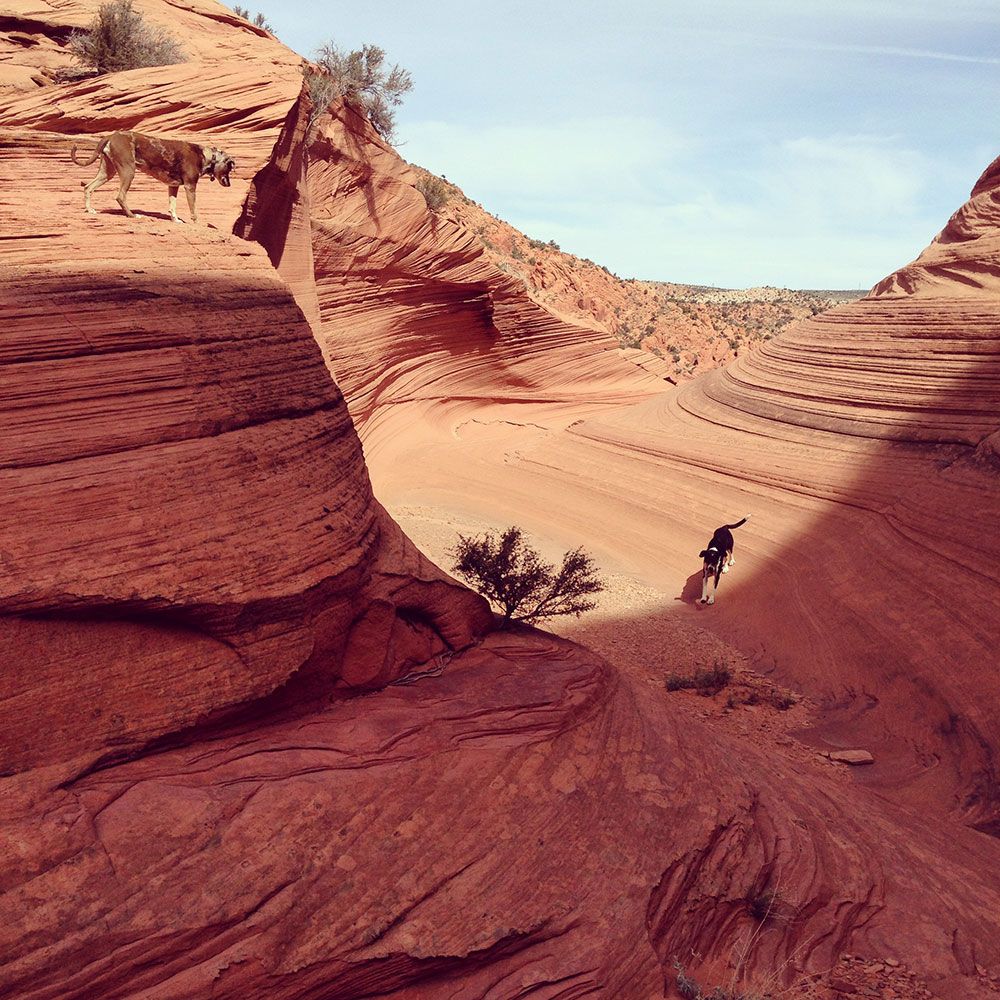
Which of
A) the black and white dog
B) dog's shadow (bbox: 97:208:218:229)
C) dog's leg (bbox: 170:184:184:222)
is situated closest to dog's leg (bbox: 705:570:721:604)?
the black and white dog

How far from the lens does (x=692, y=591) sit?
11.6m

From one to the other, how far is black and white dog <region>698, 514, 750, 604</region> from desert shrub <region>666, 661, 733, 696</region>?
7.72ft

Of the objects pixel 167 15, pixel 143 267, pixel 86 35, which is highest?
pixel 167 15

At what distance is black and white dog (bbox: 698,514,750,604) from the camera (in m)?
11.2

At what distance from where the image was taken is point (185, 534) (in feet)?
13.2

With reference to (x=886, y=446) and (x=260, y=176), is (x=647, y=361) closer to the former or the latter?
(x=886, y=446)

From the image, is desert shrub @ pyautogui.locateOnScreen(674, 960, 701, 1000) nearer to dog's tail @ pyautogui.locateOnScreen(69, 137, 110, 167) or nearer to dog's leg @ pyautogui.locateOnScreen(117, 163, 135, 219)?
dog's leg @ pyautogui.locateOnScreen(117, 163, 135, 219)

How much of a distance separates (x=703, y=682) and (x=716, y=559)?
280 cm

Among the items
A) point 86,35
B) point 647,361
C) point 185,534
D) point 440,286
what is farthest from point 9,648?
point 647,361

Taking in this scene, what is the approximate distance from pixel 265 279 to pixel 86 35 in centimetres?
697

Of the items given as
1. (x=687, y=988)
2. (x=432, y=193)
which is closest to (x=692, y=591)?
(x=687, y=988)

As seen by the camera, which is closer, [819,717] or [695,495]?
[819,717]

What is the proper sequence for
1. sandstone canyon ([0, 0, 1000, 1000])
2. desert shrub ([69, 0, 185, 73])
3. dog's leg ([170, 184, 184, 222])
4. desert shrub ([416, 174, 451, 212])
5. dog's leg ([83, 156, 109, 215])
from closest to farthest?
sandstone canyon ([0, 0, 1000, 1000]) < dog's leg ([83, 156, 109, 215]) < dog's leg ([170, 184, 184, 222]) < desert shrub ([69, 0, 185, 73]) < desert shrub ([416, 174, 451, 212])

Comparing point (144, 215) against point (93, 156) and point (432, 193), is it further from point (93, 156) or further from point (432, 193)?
point (432, 193)
